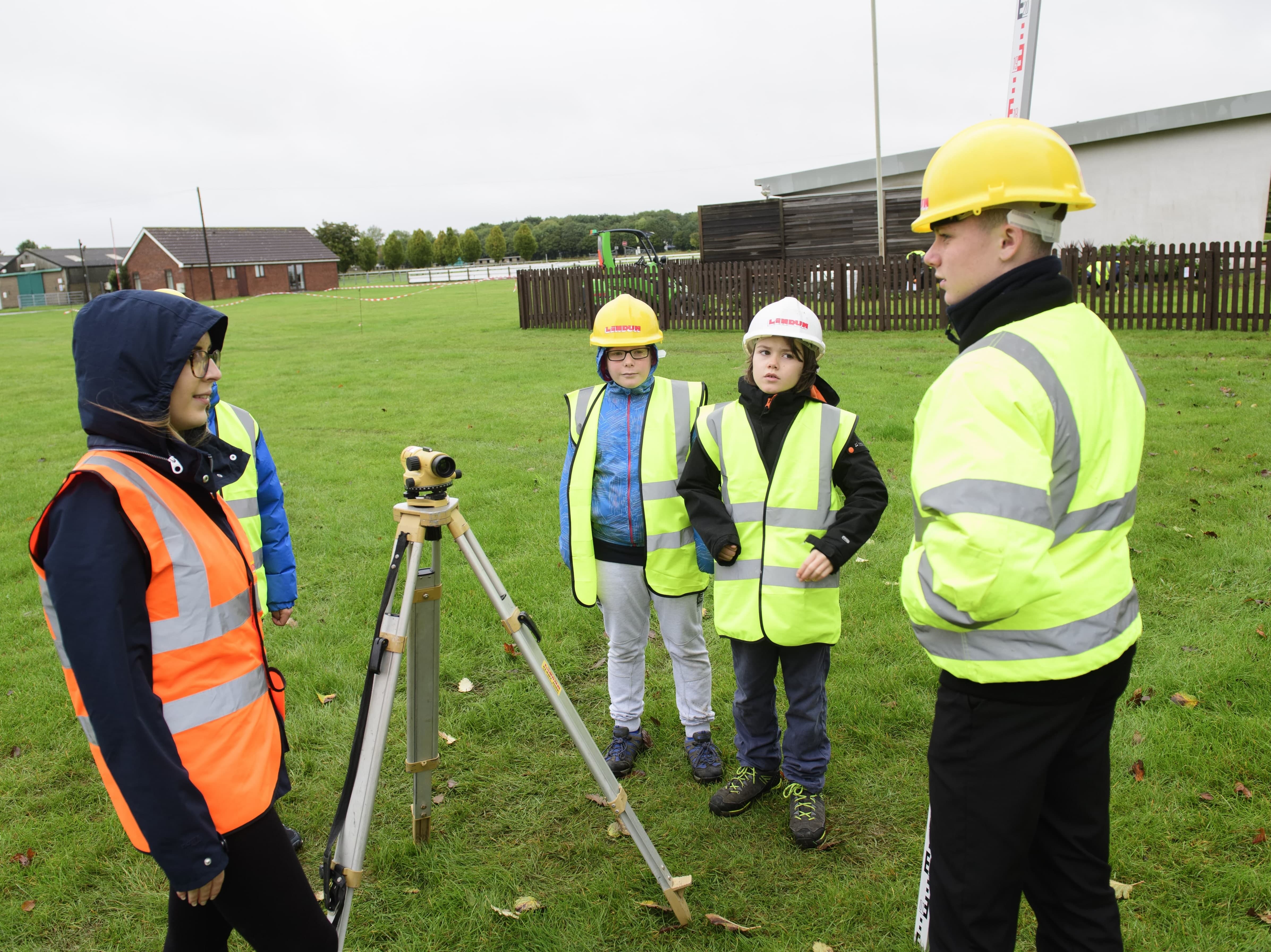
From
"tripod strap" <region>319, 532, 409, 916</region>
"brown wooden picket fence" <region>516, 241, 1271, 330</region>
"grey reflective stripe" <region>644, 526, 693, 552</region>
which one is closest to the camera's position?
"tripod strap" <region>319, 532, 409, 916</region>

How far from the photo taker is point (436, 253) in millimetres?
92312

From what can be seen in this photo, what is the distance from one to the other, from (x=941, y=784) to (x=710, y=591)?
353cm

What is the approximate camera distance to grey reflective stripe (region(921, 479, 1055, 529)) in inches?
68.1

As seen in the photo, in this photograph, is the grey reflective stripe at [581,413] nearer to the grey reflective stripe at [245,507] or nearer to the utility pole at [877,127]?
the grey reflective stripe at [245,507]

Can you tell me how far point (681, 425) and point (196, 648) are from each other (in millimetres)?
2196

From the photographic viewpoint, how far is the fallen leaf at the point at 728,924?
294 centimetres

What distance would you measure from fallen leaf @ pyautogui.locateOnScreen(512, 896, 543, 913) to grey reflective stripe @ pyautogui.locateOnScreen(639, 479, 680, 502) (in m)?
1.62

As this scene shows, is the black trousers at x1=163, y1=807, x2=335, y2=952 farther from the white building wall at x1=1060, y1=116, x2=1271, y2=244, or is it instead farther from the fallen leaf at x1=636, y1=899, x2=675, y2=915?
the white building wall at x1=1060, y1=116, x2=1271, y2=244

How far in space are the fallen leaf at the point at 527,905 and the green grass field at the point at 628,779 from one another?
1.4 inches

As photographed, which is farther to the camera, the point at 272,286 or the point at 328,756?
the point at 272,286

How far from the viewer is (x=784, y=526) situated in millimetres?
3252

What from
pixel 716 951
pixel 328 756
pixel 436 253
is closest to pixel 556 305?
pixel 328 756

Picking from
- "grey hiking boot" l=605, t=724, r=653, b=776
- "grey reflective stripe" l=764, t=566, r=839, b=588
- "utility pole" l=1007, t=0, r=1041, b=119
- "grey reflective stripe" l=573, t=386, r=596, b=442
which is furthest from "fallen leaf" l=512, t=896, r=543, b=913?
"utility pole" l=1007, t=0, r=1041, b=119

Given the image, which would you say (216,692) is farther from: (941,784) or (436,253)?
(436,253)
